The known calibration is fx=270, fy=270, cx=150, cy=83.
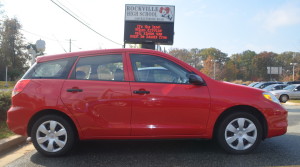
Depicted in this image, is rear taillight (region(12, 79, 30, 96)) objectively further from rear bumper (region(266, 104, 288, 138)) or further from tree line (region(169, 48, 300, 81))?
tree line (region(169, 48, 300, 81))

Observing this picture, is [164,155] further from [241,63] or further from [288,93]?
[241,63]

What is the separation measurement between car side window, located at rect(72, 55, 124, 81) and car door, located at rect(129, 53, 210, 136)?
0.27 metres

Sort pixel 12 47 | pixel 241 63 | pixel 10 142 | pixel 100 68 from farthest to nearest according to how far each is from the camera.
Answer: pixel 241 63
pixel 12 47
pixel 10 142
pixel 100 68

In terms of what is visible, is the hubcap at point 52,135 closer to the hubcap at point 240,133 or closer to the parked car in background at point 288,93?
the hubcap at point 240,133

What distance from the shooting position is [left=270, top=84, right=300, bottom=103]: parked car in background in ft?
65.3

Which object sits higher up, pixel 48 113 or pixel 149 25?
pixel 149 25

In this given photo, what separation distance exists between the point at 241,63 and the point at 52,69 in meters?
99.3

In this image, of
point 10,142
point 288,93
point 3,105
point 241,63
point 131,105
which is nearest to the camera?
point 131,105

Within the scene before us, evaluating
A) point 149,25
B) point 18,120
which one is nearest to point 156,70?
point 18,120

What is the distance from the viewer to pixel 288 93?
805 inches

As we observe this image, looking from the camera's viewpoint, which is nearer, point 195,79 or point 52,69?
point 195,79

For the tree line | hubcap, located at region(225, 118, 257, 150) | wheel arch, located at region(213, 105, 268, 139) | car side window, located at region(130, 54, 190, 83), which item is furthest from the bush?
the tree line

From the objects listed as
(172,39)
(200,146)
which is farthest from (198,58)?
(200,146)

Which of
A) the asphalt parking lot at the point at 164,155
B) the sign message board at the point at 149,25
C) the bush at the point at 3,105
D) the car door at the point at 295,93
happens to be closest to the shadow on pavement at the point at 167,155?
the asphalt parking lot at the point at 164,155
